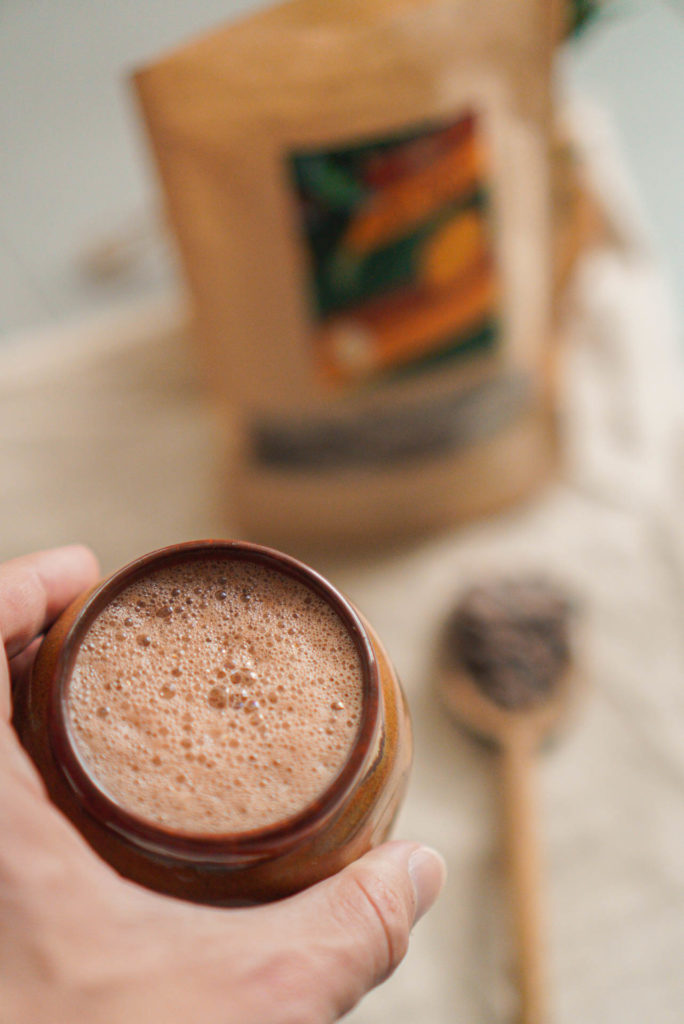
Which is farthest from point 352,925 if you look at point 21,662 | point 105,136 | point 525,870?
point 105,136

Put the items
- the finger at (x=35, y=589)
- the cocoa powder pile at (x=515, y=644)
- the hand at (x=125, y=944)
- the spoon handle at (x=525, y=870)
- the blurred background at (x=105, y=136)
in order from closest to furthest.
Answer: the hand at (x=125, y=944)
the finger at (x=35, y=589)
the spoon handle at (x=525, y=870)
the cocoa powder pile at (x=515, y=644)
the blurred background at (x=105, y=136)

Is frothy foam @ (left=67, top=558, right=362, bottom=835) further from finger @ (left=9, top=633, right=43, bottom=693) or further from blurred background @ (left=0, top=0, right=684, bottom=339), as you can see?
blurred background @ (left=0, top=0, right=684, bottom=339)

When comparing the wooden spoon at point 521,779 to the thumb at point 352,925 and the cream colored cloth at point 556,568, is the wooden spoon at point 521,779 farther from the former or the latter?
the thumb at point 352,925

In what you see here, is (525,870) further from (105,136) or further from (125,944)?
(105,136)

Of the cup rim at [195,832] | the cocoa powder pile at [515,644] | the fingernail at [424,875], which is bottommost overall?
the cocoa powder pile at [515,644]

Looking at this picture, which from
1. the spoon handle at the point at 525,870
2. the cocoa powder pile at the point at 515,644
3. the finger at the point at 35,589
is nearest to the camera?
the finger at the point at 35,589

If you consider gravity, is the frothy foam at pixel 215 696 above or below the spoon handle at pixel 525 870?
above

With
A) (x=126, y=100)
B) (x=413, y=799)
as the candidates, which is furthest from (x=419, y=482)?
(x=126, y=100)

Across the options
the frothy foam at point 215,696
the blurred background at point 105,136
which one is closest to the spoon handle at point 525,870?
the frothy foam at point 215,696
